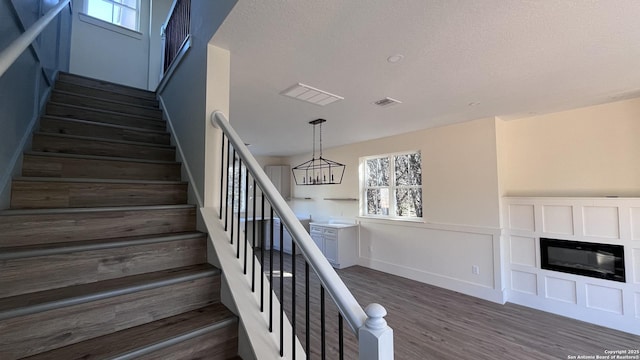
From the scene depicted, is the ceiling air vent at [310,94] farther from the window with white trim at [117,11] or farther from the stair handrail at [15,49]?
the window with white trim at [117,11]

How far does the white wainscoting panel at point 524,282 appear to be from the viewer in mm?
3466

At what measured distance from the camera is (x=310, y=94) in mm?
2779

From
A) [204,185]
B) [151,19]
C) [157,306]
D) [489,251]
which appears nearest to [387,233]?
[489,251]

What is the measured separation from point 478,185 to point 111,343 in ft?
14.0

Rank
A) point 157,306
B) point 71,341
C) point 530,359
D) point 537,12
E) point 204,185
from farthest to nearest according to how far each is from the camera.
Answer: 1. point 530,359
2. point 204,185
3. point 537,12
4. point 157,306
5. point 71,341

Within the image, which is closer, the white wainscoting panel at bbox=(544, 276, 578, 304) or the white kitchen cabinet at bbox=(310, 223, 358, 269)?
the white wainscoting panel at bbox=(544, 276, 578, 304)

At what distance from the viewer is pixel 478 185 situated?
3863mm

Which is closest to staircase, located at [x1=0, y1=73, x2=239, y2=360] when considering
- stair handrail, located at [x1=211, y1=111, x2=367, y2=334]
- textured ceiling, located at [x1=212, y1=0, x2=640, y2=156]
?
stair handrail, located at [x1=211, y1=111, x2=367, y2=334]

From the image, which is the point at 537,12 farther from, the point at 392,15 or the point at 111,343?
the point at 111,343

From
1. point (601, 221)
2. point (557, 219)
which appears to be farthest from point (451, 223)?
point (601, 221)

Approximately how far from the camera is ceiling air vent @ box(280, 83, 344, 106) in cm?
263

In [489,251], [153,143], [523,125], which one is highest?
[523,125]

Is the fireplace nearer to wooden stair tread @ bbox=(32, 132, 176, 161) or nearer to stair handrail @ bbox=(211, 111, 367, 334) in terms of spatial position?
stair handrail @ bbox=(211, 111, 367, 334)

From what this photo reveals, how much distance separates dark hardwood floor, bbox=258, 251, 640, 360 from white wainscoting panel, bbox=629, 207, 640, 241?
103 cm
